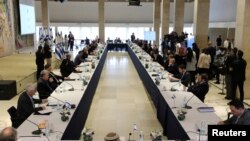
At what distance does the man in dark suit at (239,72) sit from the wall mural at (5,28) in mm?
12325

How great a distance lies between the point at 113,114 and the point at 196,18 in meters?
7.69

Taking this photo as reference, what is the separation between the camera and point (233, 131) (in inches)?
114

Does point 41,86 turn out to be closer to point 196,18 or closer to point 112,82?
point 112,82

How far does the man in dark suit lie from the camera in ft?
27.2

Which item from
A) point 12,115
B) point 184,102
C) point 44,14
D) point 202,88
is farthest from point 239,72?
point 44,14

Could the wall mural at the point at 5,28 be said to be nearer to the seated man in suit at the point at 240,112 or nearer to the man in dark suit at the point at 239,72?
→ the man in dark suit at the point at 239,72

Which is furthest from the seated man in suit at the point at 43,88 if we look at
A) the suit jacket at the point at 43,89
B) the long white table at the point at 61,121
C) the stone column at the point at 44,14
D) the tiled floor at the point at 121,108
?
the stone column at the point at 44,14

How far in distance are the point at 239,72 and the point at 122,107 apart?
11.5 ft

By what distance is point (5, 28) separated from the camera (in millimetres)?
16453

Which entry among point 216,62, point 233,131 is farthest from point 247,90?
point 233,131

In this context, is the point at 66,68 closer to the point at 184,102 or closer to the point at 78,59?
the point at 78,59

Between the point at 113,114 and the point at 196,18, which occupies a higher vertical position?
the point at 196,18

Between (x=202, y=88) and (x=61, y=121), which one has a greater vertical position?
(x=202, y=88)

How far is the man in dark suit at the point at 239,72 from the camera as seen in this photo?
8.30 m
